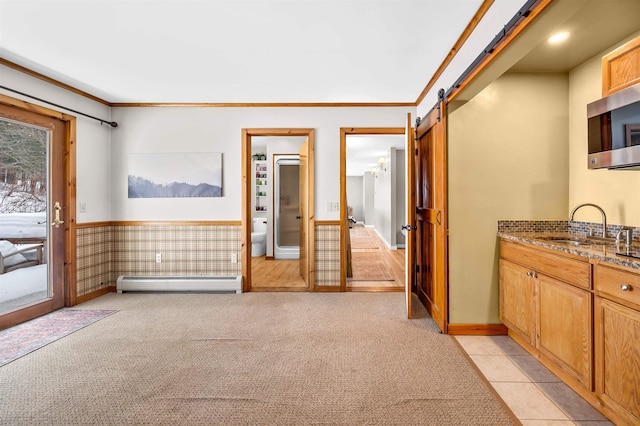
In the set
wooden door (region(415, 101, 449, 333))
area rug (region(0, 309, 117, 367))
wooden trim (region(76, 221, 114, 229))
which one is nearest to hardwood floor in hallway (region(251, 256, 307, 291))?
wooden door (region(415, 101, 449, 333))

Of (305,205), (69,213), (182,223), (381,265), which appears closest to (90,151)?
(69,213)

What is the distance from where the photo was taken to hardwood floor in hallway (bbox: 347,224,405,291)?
4012mm

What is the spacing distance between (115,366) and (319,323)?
5.23 ft

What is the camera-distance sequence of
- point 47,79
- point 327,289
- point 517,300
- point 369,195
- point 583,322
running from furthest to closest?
point 369,195
point 327,289
point 47,79
point 517,300
point 583,322

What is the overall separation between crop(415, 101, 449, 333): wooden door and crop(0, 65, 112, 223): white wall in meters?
3.82

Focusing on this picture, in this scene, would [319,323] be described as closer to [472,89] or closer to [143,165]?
[472,89]

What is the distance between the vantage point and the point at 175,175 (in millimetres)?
3945

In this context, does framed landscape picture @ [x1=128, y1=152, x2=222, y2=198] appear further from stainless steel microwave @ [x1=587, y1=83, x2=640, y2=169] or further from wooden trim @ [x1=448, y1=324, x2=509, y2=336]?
stainless steel microwave @ [x1=587, y1=83, x2=640, y2=169]

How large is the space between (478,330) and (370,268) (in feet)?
8.43

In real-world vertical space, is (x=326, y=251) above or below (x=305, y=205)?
below

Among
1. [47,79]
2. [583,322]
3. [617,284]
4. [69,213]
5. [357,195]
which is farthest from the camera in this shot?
[357,195]

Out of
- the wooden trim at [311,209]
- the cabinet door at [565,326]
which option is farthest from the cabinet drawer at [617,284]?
the wooden trim at [311,209]

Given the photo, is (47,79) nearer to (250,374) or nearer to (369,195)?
(250,374)

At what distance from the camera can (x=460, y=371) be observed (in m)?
2.04
